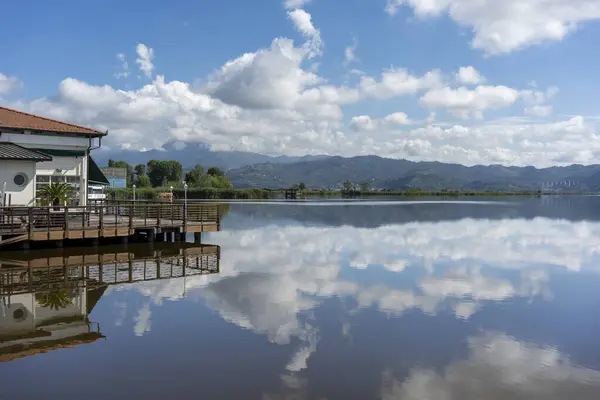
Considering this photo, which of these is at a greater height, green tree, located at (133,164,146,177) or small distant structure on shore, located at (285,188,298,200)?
green tree, located at (133,164,146,177)

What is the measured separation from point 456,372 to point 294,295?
6788 mm

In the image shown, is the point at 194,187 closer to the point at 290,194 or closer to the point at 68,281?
the point at 290,194

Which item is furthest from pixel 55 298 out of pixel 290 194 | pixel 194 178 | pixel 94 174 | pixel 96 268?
pixel 194 178

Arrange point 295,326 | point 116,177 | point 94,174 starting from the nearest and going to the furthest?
point 295,326 < point 94,174 < point 116,177

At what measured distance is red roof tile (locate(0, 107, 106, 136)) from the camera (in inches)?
1057

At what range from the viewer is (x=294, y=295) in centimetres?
1557

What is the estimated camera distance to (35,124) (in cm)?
2752

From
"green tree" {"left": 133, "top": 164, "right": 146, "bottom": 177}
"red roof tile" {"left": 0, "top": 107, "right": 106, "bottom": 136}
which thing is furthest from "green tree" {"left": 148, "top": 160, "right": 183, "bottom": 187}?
"red roof tile" {"left": 0, "top": 107, "right": 106, "bottom": 136}

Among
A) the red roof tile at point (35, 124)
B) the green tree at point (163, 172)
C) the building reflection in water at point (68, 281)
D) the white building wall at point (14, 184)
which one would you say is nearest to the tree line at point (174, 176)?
the green tree at point (163, 172)

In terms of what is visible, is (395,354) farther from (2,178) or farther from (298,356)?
(2,178)

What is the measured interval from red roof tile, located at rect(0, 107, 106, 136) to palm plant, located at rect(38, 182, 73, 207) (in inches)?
120

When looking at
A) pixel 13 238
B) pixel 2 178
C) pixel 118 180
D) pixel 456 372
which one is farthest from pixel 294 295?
pixel 118 180

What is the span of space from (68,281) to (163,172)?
127223mm

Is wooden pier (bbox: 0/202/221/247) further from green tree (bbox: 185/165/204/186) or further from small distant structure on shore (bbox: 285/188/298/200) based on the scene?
green tree (bbox: 185/165/204/186)
